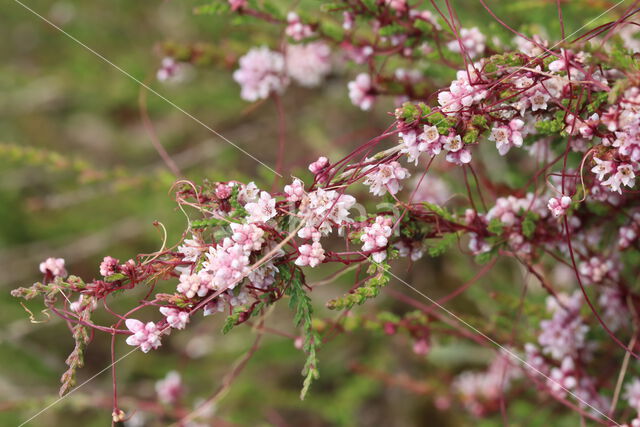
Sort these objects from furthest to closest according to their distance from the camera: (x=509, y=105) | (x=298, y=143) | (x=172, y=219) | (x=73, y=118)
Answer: (x=73, y=118), (x=298, y=143), (x=172, y=219), (x=509, y=105)

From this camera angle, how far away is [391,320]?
1.49m

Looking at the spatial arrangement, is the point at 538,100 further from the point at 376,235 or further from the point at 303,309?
the point at 303,309

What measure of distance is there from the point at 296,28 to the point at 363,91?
0.83 ft

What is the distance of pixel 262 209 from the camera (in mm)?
1022

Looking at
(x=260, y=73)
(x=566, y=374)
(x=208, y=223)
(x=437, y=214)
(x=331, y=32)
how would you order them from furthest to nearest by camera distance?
(x=260, y=73), (x=331, y=32), (x=566, y=374), (x=437, y=214), (x=208, y=223)

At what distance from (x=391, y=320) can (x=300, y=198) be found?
589 millimetres

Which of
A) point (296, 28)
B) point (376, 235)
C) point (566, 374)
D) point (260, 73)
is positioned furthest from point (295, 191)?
point (566, 374)

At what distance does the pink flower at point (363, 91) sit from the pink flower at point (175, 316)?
2.49ft

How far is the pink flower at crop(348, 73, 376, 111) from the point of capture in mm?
1483

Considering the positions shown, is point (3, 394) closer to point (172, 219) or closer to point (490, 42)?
point (172, 219)

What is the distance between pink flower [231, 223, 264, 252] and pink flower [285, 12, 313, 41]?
76 cm

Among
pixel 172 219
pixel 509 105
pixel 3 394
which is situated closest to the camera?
pixel 509 105

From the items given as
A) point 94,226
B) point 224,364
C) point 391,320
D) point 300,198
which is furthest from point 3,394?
point 300,198

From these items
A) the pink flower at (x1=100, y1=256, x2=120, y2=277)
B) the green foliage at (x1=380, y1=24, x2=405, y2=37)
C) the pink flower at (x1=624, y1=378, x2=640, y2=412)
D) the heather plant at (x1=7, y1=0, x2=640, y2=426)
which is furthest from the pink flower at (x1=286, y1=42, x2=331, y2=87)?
the pink flower at (x1=624, y1=378, x2=640, y2=412)
